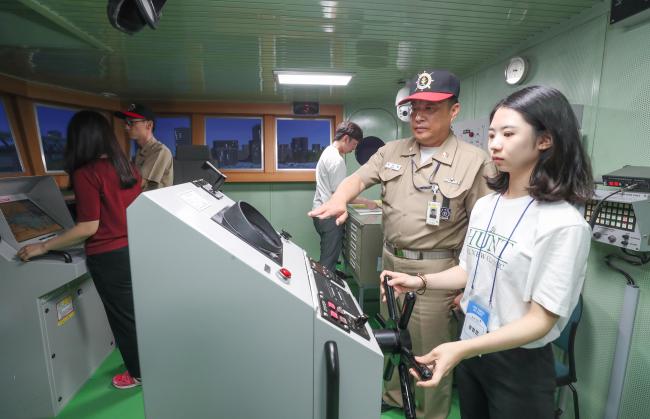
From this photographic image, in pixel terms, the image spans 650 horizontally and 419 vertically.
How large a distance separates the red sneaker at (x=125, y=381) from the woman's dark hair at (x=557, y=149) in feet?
8.07

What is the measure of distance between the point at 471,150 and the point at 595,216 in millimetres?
584

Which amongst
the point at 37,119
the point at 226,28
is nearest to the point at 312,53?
the point at 226,28

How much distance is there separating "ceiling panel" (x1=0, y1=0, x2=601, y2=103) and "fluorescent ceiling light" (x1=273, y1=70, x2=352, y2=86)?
11cm

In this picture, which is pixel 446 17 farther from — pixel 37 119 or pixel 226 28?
pixel 37 119

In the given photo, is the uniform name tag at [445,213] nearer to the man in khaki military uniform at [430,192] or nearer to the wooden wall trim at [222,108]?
the man in khaki military uniform at [430,192]

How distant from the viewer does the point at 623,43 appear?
1.49 meters

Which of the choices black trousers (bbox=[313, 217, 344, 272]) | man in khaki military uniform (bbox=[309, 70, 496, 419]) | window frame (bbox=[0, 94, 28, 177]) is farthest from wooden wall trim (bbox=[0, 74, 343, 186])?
man in khaki military uniform (bbox=[309, 70, 496, 419])

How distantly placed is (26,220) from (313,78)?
2325 mm

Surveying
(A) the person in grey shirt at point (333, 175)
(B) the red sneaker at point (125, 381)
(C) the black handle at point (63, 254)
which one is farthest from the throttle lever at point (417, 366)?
(A) the person in grey shirt at point (333, 175)

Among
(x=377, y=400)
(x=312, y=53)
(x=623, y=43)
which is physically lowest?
(x=377, y=400)

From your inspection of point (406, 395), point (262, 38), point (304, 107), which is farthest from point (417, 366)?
point (304, 107)

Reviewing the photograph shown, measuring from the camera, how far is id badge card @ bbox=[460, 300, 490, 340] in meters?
1.01

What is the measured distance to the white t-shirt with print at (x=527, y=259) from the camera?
32.1 inches

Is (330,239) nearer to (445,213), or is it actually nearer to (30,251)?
(445,213)
